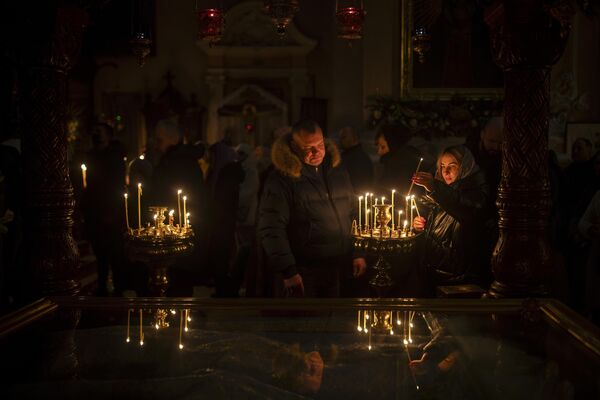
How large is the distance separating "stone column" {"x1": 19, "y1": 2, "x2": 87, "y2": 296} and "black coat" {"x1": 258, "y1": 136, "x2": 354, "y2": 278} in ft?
3.56

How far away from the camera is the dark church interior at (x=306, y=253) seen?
6.77 feet

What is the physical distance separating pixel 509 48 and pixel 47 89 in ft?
7.75

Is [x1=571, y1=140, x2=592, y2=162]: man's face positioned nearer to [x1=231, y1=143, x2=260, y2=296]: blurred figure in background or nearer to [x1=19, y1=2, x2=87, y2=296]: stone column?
[x1=231, y1=143, x2=260, y2=296]: blurred figure in background

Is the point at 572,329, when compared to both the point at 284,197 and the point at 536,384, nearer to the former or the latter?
the point at 536,384

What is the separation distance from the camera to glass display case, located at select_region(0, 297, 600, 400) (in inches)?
75.9

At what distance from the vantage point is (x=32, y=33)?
321cm

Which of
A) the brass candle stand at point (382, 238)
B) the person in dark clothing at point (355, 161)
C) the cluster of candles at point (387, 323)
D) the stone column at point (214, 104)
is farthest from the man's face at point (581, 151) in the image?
the stone column at point (214, 104)

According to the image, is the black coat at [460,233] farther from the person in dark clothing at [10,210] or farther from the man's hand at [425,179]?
the person in dark clothing at [10,210]

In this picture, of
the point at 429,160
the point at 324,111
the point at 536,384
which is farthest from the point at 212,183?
the point at 324,111

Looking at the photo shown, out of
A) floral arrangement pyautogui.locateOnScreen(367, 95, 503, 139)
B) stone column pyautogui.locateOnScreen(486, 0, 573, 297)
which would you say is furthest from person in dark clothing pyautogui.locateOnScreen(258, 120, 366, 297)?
floral arrangement pyautogui.locateOnScreen(367, 95, 503, 139)

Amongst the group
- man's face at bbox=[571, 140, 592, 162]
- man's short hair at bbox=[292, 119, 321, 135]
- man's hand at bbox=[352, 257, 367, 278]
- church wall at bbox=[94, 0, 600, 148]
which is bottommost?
man's hand at bbox=[352, 257, 367, 278]

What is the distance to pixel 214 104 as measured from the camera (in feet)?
44.9

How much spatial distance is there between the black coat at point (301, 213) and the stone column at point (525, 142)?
931 mm

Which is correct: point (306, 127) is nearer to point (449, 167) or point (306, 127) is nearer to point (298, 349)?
point (449, 167)
